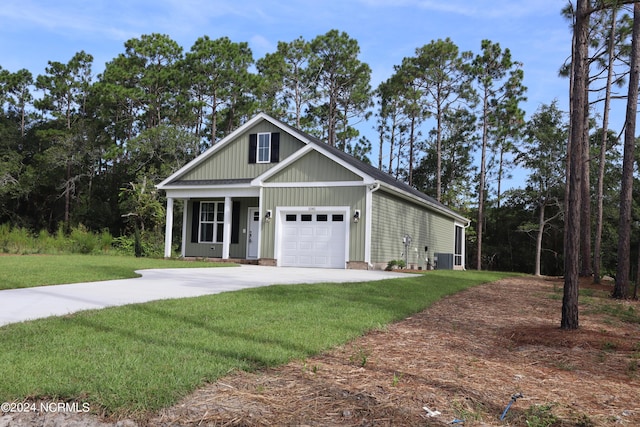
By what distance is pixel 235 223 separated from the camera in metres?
19.7

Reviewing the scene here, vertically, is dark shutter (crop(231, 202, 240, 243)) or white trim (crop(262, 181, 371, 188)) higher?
white trim (crop(262, 181, 371, 188))

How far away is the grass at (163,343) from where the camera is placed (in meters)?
3.09

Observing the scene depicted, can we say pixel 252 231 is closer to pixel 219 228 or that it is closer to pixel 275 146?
pixel 219 228

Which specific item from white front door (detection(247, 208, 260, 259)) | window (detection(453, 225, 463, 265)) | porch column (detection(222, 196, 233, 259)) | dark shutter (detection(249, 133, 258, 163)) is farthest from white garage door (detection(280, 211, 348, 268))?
window (detection(453, 225, 463, 265))

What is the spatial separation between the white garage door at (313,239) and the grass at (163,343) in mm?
8765

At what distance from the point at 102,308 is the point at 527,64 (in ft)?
104

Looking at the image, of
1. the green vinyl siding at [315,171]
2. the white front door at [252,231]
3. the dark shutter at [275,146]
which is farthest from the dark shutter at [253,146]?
the green vinyl siding at [315,171]

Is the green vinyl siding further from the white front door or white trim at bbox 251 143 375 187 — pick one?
the white front door

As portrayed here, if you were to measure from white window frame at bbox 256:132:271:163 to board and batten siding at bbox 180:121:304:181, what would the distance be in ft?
0.53

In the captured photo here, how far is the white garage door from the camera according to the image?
1628cm

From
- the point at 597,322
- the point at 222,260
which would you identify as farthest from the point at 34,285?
the point at 222,260

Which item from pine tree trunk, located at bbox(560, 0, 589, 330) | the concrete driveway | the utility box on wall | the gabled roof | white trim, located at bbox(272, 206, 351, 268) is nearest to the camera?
the concrete driveway

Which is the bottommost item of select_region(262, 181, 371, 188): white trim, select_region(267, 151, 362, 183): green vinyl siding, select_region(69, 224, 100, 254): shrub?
select_region(69, 224, 100, 254): shrub

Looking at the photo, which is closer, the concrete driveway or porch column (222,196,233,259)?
the concrete driveway
